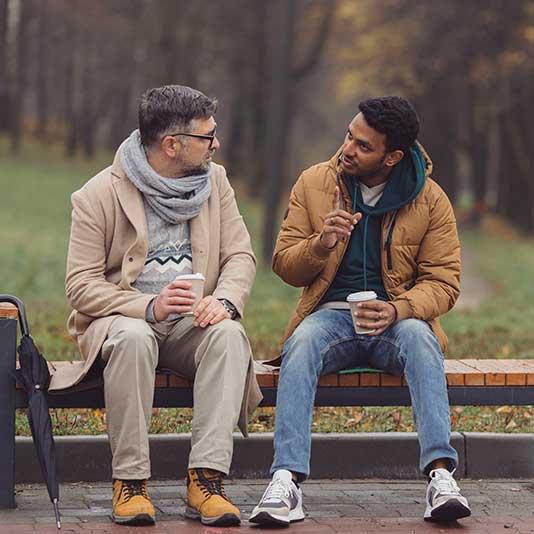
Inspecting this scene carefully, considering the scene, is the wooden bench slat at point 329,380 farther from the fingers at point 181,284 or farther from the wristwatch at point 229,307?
the fingers at point 181,284

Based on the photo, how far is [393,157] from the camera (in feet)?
18.8

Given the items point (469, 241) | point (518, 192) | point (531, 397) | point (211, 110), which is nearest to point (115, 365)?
point (211, 110)

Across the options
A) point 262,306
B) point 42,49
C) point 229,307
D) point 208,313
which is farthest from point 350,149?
point 42,49

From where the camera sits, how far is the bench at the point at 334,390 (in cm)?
521

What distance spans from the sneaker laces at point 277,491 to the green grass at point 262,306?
119 cm

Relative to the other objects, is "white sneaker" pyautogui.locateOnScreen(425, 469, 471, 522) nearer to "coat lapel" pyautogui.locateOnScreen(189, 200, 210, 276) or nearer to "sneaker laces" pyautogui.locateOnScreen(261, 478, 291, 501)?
"sneaker laces" pyautogui.locateOnScreen(261, 478, 291, 501)

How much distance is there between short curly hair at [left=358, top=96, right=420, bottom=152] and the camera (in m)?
5.64

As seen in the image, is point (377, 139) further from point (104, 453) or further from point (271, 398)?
point (104, 453)

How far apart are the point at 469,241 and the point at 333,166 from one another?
25.7 meters

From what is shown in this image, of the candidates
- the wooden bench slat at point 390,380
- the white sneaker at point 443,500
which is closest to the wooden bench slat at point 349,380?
the wooden bench slat at point 390,380

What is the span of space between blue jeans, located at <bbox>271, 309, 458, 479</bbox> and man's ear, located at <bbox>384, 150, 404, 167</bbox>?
65 centimetres

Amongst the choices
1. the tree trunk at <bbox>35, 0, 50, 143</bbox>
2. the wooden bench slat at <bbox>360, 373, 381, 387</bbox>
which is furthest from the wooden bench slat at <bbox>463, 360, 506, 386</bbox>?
the tree trunk at <bbox>35, 0, 50, 143</bbox>

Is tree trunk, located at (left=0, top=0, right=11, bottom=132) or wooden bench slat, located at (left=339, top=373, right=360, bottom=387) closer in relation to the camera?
wooden bench slat, located at (left=339, top=373, right=360, bottom=387)

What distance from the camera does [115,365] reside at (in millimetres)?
5117
